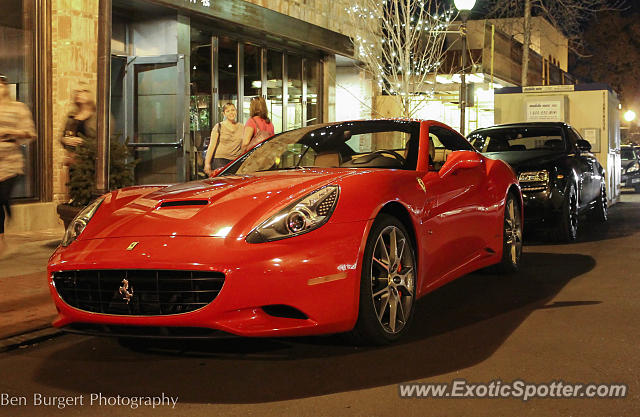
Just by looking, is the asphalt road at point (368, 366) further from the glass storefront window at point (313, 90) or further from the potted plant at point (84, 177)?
the glass storefront window at point (313, 90)

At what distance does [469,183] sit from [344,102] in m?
19.6

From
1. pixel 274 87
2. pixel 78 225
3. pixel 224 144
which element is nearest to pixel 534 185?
pixel 224 144

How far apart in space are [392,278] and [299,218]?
88 cm

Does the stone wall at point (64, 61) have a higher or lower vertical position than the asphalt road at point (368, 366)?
higher

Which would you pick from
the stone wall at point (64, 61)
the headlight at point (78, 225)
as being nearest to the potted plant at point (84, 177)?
the stone wall at point (64, 61)

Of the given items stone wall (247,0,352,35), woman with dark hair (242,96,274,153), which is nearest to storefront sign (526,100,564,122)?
stone wall (247,0,352,35)

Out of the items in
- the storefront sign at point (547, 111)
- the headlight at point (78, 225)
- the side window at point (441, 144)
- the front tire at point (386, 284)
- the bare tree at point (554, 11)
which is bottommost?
the front tire at point (386, 284)

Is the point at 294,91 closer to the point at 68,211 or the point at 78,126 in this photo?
the point at 78,126

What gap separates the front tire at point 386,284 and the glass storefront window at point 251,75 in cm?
1395

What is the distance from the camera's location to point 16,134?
7.58m

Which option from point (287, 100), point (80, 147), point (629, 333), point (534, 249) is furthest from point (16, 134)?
point (287, 100)

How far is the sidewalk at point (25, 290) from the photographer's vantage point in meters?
6.14

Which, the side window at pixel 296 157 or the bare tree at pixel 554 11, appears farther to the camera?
the bare tree at pixel 554 11

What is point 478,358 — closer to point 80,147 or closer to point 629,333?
point 629,333
